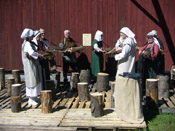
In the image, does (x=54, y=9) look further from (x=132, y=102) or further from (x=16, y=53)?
(x=132, y=102)

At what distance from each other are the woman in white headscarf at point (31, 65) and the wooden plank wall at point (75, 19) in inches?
133

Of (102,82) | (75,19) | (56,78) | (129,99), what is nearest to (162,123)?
(129,99)

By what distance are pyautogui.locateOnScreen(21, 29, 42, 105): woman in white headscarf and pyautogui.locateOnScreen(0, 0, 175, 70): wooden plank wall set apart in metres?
3.38

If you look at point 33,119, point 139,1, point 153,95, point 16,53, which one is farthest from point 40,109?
point 139,1

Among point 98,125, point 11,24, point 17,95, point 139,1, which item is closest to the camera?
point 98,125

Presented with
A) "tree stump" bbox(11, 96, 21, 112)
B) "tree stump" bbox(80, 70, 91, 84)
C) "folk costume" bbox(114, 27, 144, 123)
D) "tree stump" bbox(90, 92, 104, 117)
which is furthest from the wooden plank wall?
"folk costume" bbox(114, 27, 144, 123)

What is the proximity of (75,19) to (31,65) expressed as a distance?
12.6ft

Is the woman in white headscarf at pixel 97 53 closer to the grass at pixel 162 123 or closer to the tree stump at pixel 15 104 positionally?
the grass at pixel 162 123

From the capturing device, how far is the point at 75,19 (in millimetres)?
9898

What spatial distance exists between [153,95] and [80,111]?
1853mm

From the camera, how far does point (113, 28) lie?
9781mm

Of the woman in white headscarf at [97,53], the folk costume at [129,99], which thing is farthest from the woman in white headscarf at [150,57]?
the folk costume at [129,99]

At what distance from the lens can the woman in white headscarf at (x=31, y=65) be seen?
6.44m

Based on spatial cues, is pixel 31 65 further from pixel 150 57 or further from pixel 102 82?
pixel 150 57
